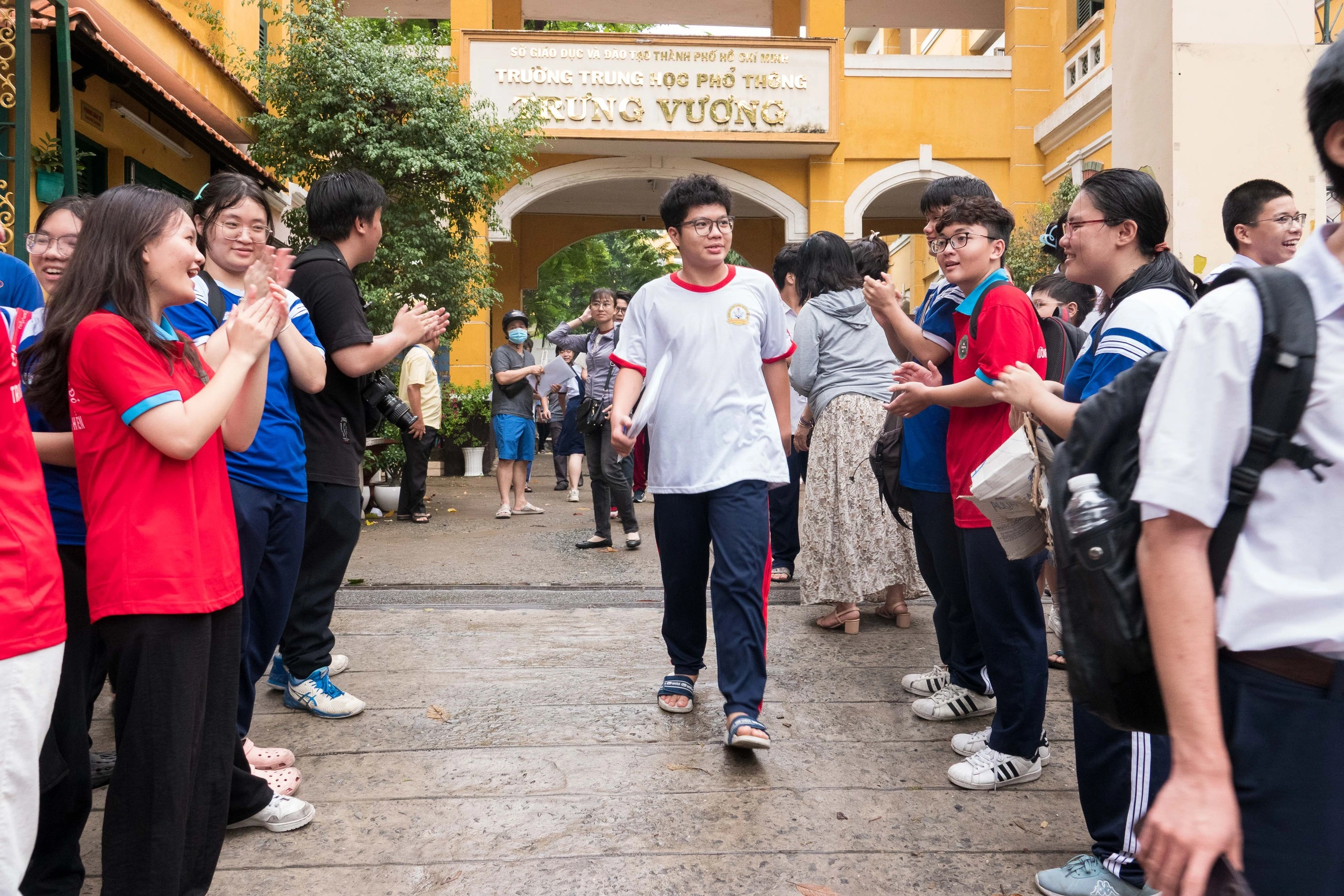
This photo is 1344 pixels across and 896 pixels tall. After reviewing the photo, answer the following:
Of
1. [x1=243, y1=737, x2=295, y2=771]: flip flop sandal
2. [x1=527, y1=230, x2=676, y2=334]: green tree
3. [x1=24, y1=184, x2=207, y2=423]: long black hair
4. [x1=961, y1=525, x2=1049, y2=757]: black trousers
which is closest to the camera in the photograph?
[x1=24, y1=184, x2=207, y2=423]: long black hair

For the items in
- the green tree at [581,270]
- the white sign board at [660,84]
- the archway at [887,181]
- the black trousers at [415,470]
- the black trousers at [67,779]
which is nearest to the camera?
the black trousers at [67,779]

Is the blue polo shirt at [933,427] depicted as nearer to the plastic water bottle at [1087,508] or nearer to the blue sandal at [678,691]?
the blue sandal at [678,691]

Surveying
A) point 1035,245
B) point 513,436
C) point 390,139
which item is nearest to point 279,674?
point 513,436

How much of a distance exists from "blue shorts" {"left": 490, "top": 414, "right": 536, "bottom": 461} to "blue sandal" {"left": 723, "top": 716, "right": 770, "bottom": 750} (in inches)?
255

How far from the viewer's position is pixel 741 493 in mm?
3838

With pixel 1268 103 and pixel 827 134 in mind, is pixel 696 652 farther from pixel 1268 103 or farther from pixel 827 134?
pixel 827 134

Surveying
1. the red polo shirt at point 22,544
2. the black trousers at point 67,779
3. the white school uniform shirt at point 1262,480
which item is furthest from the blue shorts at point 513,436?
the white school uniform shirt at point 1262,480

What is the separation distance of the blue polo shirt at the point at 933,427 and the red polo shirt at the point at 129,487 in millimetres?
2538

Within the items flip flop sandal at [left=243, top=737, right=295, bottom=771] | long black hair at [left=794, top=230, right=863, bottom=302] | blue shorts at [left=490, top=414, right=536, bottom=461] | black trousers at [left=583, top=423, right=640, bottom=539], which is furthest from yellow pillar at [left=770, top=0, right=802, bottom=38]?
flip flop sandal at [left=243, top=737, right=295, bottom=771]

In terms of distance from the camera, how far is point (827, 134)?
628 inches

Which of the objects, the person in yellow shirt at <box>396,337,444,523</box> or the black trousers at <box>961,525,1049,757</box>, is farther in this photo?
the person in yellow shirt at <box>396,337,444,523</box>

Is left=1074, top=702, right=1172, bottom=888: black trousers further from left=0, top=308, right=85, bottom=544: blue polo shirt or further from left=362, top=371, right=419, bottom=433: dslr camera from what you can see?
left=0, top=308, right=85, bottom=544: blue polo shirt

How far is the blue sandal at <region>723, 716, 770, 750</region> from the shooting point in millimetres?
3498

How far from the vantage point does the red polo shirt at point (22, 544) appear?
1.82 m
